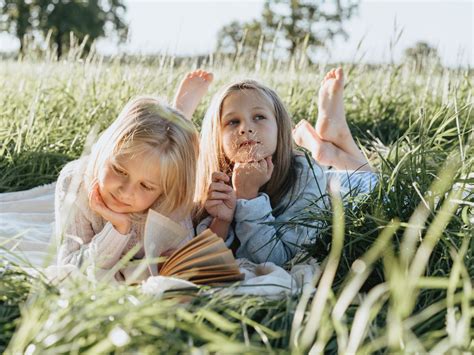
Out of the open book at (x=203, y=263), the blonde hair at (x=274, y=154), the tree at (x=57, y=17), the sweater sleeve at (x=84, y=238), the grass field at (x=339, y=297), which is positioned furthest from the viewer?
the tree at (x=57, y=17)

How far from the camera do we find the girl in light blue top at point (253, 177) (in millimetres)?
2438

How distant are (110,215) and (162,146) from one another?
27cm

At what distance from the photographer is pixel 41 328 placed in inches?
57.9

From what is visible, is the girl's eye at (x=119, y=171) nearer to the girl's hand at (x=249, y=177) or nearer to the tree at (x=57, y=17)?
the girl's hand at (x=249, y=177)

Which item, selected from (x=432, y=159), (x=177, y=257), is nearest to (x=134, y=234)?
(x=177, y=257)

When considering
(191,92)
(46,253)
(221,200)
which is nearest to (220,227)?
(221,200)

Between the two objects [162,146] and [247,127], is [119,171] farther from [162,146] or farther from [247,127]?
[247,127]

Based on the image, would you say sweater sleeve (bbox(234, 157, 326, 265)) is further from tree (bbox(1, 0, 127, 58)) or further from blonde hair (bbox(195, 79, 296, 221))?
tree (bbox(1, 0, 127, 58))

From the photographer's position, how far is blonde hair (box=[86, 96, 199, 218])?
7.37 feet

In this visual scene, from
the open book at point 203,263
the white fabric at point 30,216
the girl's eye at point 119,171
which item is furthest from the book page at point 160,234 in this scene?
the white fabric at point 30,216

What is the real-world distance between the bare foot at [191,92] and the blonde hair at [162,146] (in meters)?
1.12

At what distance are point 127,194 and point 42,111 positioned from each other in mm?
1949

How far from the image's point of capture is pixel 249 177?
261cm

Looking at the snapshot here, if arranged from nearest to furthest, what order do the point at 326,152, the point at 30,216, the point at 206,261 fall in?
the point at 206,261, the point at 30,216, the point at 326,152
